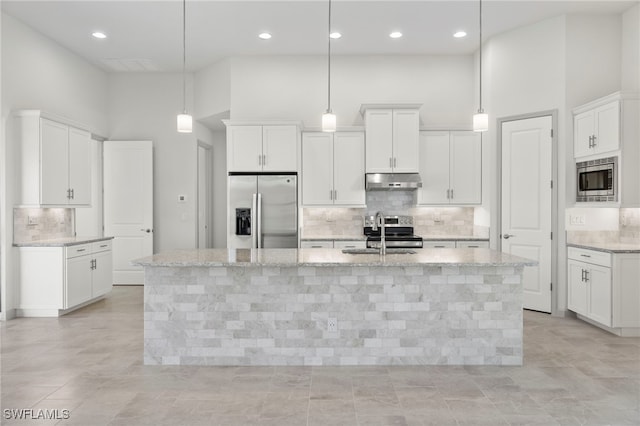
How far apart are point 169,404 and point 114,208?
517cm

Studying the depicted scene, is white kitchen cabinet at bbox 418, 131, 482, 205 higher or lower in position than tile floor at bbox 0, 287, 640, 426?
higher

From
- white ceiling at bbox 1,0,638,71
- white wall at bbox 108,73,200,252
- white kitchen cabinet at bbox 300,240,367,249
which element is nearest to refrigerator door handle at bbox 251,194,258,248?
white kitchen cabinet at bbox 300,240,367,249

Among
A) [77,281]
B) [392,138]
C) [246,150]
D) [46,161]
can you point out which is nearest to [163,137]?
[246,150]

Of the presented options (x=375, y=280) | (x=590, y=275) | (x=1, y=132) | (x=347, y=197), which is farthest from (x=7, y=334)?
(x=590, y=275)

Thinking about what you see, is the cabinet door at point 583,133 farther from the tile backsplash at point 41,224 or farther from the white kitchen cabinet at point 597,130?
the tile backsplash at point 41,224

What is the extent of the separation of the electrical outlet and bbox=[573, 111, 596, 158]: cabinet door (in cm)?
351

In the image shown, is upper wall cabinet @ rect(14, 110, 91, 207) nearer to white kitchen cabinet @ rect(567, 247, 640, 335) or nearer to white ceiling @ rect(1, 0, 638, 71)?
white ceiling @ rect(1, 0, 638, 71)

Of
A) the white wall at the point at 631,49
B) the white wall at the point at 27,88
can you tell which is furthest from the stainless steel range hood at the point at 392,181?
the white wall at the point at 27,88

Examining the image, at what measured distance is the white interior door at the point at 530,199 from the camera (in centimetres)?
545

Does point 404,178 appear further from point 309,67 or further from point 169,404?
point 169,404

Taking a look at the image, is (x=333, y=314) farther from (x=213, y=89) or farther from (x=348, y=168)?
(x=213, y=89)

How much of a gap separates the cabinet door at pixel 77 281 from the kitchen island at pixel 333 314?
2.28m

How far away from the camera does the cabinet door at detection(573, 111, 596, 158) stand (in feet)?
16.3

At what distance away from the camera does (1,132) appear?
16.9 feet
